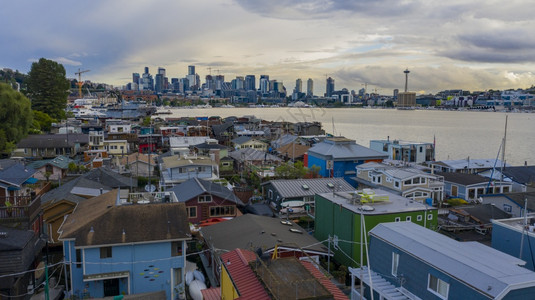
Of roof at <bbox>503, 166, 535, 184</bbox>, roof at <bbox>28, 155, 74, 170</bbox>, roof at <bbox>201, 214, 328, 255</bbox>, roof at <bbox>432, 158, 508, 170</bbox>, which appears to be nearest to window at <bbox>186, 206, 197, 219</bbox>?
roof at <bbox>201, 214, 328, 255</bbox>

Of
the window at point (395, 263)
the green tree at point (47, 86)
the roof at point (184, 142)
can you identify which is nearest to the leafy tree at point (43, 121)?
the green tree at point (47, 86)

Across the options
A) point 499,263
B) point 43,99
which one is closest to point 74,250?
point 499,263

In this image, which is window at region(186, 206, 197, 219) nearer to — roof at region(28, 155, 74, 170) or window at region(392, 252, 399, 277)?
window at region(392, 252, 399, 277)

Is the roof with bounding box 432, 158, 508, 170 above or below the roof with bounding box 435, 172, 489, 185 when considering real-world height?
above

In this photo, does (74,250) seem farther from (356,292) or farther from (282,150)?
(282,150)

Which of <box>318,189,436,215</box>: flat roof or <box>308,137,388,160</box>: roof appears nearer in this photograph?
<box>318,189,436,215</box>: flat roof

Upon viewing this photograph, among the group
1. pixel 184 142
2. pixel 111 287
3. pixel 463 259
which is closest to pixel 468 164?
pixel 463 259

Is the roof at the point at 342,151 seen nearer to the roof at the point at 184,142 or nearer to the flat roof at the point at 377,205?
the flat roof at the point at 377,205

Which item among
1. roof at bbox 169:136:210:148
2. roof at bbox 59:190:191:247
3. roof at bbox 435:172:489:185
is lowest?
roof at bbox 435:172:489:185
